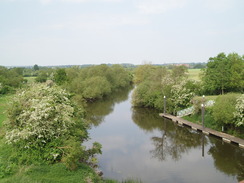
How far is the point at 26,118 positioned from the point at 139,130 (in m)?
14.6

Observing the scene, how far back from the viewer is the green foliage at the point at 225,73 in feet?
92.0

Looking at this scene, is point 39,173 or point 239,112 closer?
point 39,173

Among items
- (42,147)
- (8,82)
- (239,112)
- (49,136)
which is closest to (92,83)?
(8,82)

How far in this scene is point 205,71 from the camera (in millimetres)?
31500

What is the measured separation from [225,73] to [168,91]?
8.10 m

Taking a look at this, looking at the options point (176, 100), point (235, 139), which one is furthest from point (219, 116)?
point (176, 100)

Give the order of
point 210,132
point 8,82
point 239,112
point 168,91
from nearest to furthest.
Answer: point 239,112, point 210,132, point 168,91, point 8,82

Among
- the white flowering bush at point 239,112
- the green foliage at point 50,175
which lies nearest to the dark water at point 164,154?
the white flowering bush at point 239,112

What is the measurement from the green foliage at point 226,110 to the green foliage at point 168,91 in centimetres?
778

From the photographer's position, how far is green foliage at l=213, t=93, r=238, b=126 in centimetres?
1795

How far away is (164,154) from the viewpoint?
1702cm

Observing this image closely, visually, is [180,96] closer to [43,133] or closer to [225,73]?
[225,73]

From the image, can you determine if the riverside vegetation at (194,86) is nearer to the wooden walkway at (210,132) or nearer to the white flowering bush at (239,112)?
the wooden walkway at (210,132)

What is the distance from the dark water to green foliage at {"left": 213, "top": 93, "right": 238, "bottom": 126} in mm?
2030
